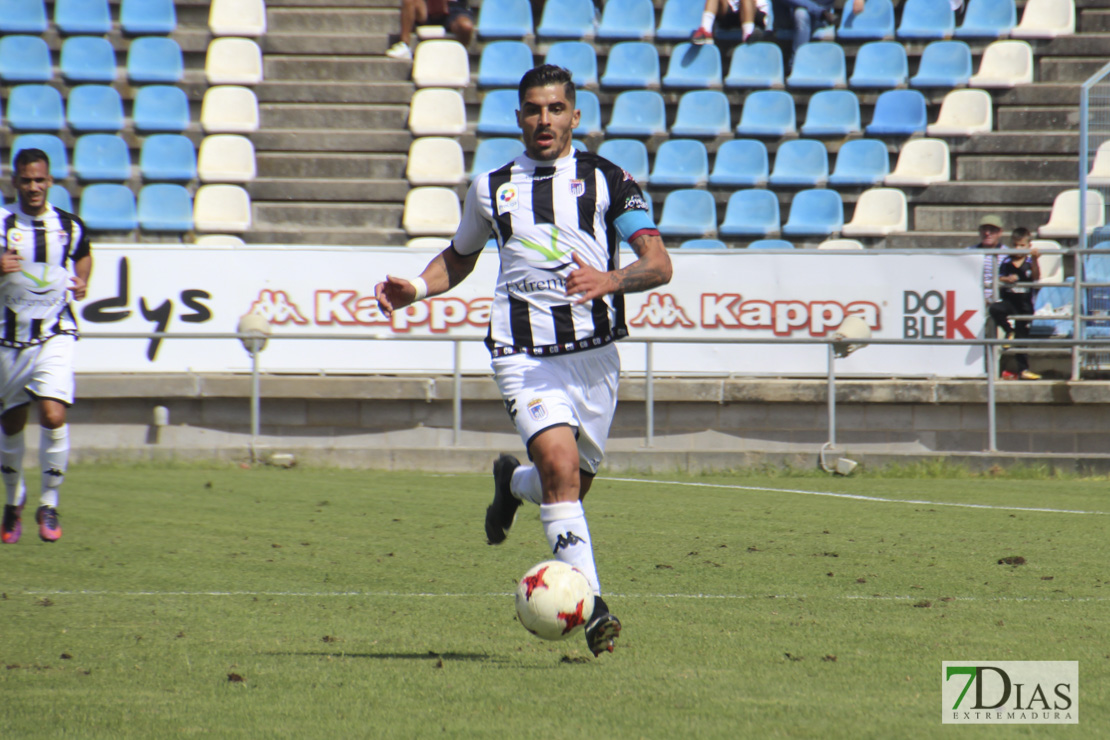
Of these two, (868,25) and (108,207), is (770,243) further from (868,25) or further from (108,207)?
(108,207)

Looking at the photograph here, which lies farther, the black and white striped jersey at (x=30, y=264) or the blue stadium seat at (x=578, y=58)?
the blue stadium seat at (x=578, y=58)

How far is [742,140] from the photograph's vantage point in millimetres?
16609

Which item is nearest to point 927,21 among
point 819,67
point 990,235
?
point 819,67

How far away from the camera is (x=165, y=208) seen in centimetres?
1623

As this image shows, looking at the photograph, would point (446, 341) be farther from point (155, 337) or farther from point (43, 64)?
point (43, 64)

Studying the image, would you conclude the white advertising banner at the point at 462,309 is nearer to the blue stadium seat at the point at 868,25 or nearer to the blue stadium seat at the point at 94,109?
the blue stadium seat at the point at 94,109

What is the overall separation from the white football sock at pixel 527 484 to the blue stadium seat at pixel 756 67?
1283cm

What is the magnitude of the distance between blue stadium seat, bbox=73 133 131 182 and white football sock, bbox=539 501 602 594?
13.9 m

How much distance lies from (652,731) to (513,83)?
48.8 ft

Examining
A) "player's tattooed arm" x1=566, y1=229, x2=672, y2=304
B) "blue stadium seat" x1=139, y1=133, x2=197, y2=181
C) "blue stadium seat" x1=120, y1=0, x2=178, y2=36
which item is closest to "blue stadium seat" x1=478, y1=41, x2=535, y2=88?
"blue stadium seat" x1=139, y1=133, x2=197, y2=181

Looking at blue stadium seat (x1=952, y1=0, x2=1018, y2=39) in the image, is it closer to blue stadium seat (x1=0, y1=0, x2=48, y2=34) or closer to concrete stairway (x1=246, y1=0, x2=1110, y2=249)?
concrete stairway (x1=246, y1=0, x2=1110, y2=249)

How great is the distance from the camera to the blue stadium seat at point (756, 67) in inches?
676

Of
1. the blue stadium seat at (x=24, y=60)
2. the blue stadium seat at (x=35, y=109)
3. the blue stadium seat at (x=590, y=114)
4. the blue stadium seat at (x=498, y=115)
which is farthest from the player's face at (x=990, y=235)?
the blue stadium seat at (x=24, y=60)

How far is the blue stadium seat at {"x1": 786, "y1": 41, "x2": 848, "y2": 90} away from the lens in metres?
17.0
